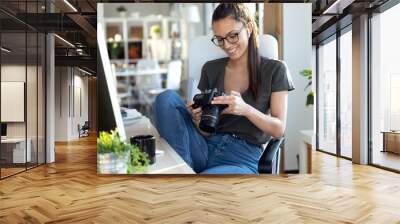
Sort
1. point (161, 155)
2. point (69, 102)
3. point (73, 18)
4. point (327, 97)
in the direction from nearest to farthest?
point (161, 155)
point (73, 18)
point (327, 97)
point (69, 102)

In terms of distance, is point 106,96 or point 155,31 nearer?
point 155,31

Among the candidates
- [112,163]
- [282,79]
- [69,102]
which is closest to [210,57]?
[282,79]

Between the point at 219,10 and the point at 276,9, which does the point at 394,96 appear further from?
the point at 219,10

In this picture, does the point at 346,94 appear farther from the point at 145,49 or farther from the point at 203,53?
the point at 145,49

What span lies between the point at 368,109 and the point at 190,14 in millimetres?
3346

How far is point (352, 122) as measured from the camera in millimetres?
6688

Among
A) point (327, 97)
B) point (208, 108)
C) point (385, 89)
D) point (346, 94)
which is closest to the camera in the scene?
point (208, 108)

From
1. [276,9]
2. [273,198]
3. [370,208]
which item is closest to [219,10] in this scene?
[276,9]

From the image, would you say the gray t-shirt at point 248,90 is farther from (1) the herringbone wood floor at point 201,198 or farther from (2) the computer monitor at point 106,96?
(2) the computer monitor at point 106,96

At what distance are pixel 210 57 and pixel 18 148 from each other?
285 cm

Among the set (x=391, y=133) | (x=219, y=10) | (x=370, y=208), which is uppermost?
(x=219, y=10)

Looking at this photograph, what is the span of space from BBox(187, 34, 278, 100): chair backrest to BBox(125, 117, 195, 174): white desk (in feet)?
1.87

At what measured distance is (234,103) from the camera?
4.56 m

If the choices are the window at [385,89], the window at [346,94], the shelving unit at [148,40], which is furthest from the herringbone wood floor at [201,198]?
the window at [346,94]
